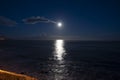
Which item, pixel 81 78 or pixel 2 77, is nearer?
pixel 2 77

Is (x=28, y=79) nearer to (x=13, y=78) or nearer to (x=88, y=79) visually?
(x=13, y=78)

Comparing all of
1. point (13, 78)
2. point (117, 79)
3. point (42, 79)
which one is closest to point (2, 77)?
point (13, 78)

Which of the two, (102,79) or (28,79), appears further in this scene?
(102,79)

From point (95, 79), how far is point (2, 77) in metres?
25.8

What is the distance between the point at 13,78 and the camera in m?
15.9

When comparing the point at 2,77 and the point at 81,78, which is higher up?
the point at 2,77

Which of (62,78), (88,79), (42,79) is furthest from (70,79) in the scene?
(42,79)

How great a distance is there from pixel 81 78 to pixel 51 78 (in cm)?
763


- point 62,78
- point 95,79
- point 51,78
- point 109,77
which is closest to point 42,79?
point 51,78

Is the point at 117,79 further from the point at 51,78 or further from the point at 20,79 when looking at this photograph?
the point at 20,79

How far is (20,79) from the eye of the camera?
52.8 ft

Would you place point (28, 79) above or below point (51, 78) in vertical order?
above

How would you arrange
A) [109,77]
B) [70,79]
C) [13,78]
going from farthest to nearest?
[109,77] < [70,79] < [13,78]

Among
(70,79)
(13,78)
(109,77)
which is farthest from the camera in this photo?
(109,77)
